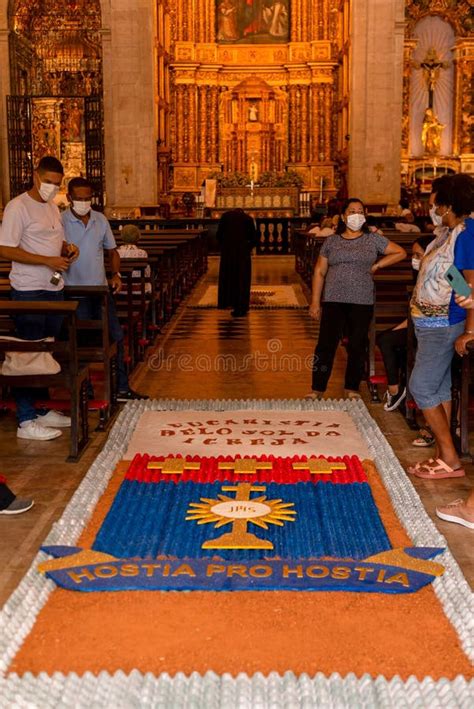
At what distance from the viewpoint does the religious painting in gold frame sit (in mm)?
33125

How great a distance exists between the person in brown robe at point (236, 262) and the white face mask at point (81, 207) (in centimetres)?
Result: 614

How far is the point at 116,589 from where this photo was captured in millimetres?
4059

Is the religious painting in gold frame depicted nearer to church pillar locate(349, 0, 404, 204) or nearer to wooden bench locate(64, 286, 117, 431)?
church pillar locate(349, 0, 404, 204)

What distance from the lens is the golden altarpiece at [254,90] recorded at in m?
32.5

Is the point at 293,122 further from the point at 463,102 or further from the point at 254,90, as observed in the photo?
the point at 463,102

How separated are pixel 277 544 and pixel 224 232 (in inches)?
399

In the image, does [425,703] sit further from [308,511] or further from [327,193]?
[327,193]

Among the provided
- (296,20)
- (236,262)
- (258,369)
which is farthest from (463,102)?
(258,369)

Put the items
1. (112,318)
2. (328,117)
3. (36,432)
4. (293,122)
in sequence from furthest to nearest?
(293,122)
(328,117)
(112,318)
(36,432)

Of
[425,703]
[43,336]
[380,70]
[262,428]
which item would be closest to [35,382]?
[43,336]

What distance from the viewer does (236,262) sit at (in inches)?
555

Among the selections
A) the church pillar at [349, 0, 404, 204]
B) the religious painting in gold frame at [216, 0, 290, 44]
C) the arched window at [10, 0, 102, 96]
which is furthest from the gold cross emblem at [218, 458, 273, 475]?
the religious painting in gold frame at [216, 0, 290, 44]
